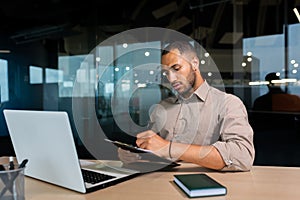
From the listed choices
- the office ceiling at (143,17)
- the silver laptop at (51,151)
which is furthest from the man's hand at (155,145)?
the office ceiling at (143,17)

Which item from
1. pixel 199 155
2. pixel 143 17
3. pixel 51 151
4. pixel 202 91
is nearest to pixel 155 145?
pixel 199 155

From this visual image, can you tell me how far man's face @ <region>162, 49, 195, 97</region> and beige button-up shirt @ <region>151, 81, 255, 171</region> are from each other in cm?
6

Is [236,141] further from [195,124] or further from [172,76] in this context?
[172,76]

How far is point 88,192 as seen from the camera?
94cm

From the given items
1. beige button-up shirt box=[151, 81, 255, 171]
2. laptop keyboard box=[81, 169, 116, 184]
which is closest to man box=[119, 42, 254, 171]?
beige button-up shirt box=[151, 81, 255, 171]

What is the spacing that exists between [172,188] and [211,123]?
20.7 inches

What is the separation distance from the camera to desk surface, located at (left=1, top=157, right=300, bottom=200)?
3.01ft

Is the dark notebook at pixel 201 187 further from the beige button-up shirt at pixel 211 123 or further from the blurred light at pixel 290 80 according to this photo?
the blurred light at pixel 290 80

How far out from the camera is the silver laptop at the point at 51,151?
847 millimetres

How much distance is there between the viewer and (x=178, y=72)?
4.71 feet

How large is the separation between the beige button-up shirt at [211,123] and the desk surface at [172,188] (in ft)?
0.28

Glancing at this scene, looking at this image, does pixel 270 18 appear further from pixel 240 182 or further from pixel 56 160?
pixel 56 160

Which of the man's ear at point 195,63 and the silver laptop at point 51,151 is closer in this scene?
the silver laptop at point 51,151

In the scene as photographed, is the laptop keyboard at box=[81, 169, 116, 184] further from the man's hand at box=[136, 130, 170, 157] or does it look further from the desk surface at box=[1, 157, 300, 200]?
the man's hand at box=[136, 130, 170, 157]
